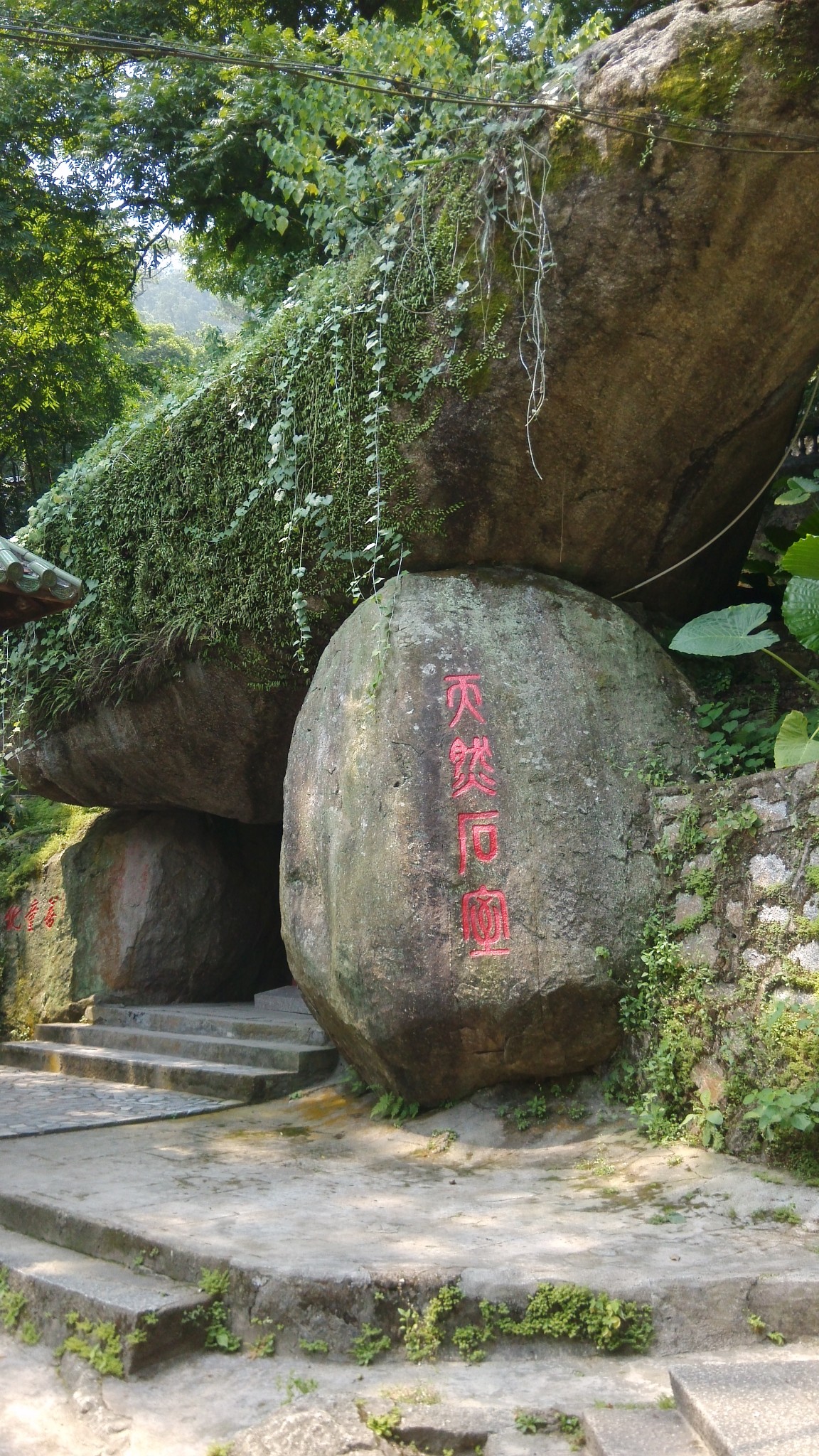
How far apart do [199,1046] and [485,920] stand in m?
3.11

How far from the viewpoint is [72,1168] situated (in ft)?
15.9

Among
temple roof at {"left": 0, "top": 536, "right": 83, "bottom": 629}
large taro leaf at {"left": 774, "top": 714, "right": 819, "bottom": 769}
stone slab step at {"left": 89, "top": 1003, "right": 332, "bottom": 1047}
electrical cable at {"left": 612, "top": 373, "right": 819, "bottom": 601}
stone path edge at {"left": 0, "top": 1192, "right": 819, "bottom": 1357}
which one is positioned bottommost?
stone path edge at {"left": 0, "top": 1192, "right": 819, "bottom": 1357}

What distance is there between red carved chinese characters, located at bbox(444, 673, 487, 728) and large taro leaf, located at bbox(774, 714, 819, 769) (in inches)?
57.2

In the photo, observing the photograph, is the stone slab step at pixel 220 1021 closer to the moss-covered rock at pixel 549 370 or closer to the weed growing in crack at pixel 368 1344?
the moss-covered rock at pixel 549 370

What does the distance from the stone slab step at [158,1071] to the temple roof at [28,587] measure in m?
3.05

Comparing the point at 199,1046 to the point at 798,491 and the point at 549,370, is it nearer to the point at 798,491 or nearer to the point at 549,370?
the point at 549,370

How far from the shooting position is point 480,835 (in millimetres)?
5402

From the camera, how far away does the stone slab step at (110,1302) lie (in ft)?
10.5

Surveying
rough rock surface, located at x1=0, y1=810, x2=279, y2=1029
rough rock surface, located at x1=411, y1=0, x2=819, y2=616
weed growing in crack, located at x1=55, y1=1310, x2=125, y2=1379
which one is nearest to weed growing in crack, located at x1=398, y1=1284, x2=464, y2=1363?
weed growing in crack, located at x1=55, y1=1310, x2=125, y2=1379

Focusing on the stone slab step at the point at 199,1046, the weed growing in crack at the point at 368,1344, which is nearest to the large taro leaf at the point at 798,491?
Result: the stone slab step at the point at 199,1046

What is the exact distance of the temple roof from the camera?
16.6ft

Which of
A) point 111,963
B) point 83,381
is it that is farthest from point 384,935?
point 83,381

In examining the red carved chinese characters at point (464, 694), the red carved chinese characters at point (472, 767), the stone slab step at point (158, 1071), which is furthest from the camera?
the stone slab step at point (158, 1071)

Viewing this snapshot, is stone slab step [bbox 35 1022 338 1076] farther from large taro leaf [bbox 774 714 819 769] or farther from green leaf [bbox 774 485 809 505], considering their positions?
green leaf [bbox 774 485 809 505]
